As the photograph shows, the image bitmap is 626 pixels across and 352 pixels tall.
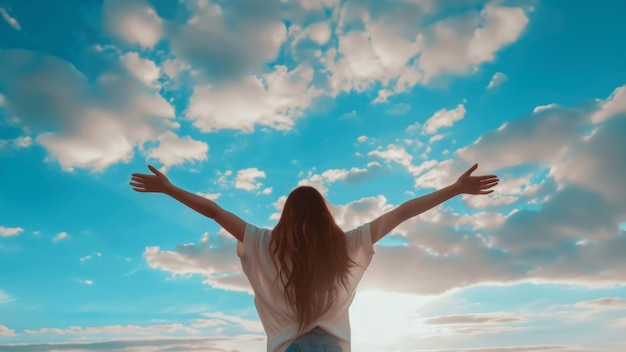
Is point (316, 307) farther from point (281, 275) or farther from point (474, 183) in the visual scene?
point (474, 183)

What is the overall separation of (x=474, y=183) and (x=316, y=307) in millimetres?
2837

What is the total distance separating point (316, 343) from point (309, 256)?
0.88 metres

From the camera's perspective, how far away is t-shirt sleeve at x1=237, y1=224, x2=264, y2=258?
608 centimetres

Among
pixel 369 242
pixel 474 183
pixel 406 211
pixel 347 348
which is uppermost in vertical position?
pixel 474 183

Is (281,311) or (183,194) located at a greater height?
(183,194)

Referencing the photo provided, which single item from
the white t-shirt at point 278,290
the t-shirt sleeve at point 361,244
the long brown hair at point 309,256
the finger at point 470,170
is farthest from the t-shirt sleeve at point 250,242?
the finger at point 470,170

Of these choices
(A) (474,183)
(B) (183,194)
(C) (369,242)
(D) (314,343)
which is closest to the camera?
(D) (314,343)

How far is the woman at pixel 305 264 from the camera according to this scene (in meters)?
5.52

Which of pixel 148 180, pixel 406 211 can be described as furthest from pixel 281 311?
pixel 148 180

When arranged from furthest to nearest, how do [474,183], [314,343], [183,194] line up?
[474,183]
[183,194]
[314,343]

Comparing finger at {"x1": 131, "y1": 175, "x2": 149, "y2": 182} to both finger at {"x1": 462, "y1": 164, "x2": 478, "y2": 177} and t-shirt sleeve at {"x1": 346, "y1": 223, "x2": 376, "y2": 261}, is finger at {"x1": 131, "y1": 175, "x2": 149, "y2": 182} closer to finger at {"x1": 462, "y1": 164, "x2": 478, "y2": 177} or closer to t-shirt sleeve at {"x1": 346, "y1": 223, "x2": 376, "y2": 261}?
t-shirt sleeve at {"x1": 346, "y1": 223, "x2": 376, "y2": 261}

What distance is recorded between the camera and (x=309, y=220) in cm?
589

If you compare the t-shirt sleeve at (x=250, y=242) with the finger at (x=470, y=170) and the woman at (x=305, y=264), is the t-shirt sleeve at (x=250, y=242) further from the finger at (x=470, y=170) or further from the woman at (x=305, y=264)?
the finger at (x=470, y=170)

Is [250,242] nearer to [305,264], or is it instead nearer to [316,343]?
[305,264]
